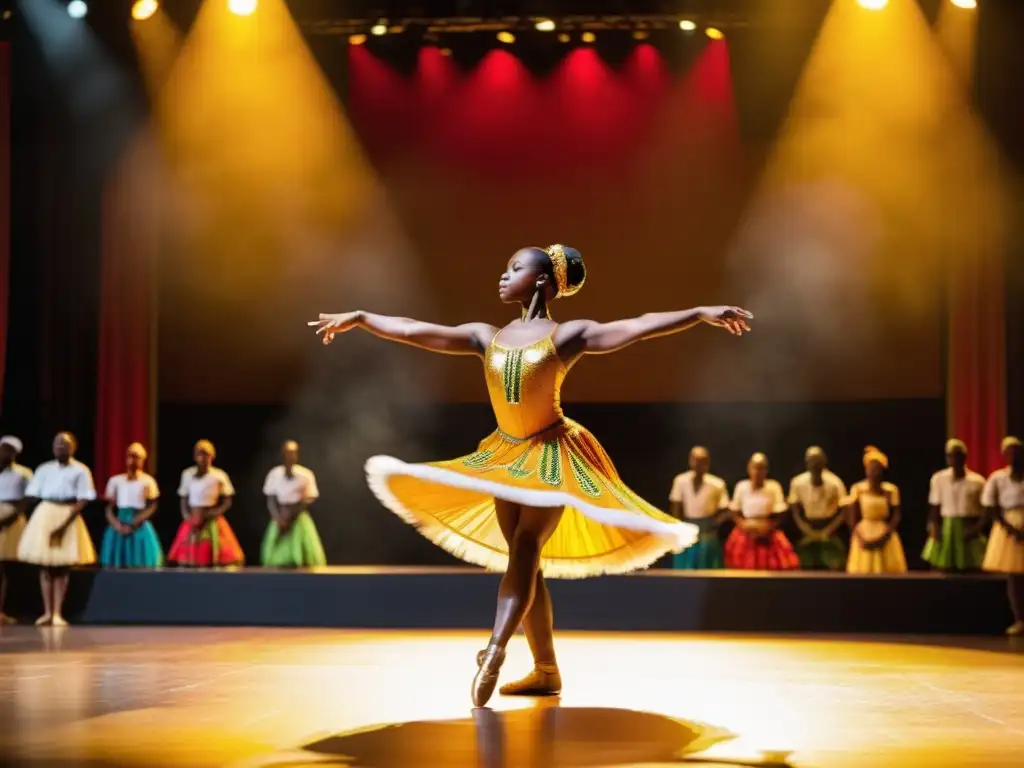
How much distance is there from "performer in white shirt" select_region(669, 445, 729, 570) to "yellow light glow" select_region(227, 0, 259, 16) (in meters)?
4.75

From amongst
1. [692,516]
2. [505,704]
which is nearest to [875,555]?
[692,516]

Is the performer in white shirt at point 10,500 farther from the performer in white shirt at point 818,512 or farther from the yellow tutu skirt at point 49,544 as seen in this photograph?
the performer in white shirt at point 818,512

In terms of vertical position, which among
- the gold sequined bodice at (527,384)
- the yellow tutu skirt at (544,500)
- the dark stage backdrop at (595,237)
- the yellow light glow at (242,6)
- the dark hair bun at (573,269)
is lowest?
the yellow tutu skirt at (544,500)

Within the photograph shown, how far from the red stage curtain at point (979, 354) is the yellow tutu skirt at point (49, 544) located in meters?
5.97

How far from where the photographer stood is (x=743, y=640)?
7160 millimetres

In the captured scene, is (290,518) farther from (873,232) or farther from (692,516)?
(873,232)

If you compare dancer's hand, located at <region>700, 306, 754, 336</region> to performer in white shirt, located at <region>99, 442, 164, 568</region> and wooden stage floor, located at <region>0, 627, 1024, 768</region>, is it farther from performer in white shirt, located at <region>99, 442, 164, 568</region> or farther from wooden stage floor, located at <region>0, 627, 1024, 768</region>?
performer in white shirt, located at <region>99, 442, 164, 568</region>

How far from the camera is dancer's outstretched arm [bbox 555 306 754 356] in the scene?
420cm

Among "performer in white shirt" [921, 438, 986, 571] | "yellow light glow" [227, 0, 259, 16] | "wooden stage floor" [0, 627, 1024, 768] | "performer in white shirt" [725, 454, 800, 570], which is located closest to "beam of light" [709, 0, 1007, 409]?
"performer in white shirt" [725, 454, 800, 570]

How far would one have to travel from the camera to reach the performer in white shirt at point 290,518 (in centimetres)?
928

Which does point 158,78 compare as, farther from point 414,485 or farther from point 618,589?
point 414,485

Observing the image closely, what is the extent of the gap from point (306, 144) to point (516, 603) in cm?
670

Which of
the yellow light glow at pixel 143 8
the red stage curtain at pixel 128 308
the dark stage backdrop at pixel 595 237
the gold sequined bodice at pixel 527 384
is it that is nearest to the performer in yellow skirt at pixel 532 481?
the gold sequined bodice at pixel 527 384

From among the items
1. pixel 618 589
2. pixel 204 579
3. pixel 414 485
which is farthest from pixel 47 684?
pixel 618 589
